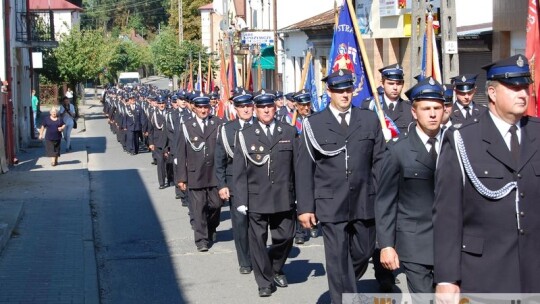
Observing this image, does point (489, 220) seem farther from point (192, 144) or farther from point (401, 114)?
point (192, 144)

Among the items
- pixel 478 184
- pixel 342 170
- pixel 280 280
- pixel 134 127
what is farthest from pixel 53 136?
pixel 478 184

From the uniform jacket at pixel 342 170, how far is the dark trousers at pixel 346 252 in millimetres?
114

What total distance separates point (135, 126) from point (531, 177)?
2701 centimetres

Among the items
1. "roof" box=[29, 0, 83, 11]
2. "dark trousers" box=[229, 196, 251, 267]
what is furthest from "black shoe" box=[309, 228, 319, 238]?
"roof" box=[29, 0, 83, 11]

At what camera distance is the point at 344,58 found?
10.9 metres

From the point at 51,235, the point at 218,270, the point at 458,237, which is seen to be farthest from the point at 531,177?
the point at 51,235

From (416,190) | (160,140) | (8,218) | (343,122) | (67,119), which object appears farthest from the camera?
(67,119)

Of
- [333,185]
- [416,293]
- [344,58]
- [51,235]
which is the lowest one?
[51,235]

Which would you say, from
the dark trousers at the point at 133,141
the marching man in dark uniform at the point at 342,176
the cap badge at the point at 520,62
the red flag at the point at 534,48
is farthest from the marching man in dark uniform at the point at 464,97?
the dark trousers at the point at 133,141

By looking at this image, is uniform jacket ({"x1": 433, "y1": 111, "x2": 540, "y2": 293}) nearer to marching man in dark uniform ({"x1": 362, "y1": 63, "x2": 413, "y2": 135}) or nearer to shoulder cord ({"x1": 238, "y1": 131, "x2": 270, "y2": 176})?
shoulder cord ({"x1": 238, "y1": 131, "x2": 270, "y2": 176})

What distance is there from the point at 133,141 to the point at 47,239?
17.7m

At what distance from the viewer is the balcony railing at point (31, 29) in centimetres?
3503

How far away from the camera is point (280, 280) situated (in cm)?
1022

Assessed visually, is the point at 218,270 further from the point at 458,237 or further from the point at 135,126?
the point at 135,126
